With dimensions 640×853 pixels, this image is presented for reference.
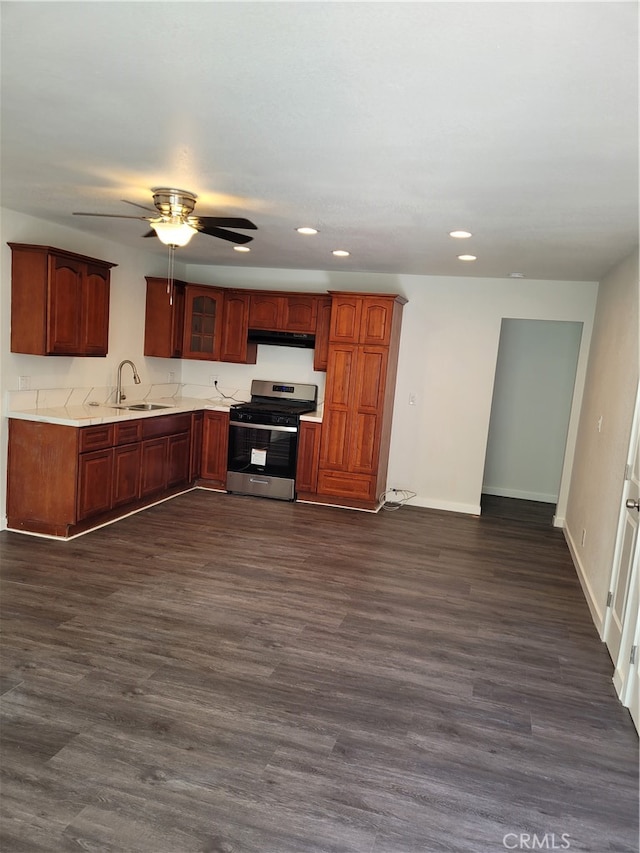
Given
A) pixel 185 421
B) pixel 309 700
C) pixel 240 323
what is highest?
pixel 240 323

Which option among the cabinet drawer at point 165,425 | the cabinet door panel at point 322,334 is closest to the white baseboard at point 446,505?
the cabinet door panel at point 322,334

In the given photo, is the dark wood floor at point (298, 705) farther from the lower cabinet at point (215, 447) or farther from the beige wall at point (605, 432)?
the lower cabinet at point (215, 447)

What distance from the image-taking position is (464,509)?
6.30 meters

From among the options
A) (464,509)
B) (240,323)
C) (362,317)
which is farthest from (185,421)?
(464,509)

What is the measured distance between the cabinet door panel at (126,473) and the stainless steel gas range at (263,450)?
1248 millimetres

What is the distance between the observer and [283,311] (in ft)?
20.9

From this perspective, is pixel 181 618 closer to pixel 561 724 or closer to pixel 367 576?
pixel 367 576

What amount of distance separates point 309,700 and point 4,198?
373 centimetres

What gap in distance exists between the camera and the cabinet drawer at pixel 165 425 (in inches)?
212

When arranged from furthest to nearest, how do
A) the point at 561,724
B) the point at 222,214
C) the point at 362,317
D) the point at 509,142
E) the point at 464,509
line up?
the point at 464,509, the point at 362,317, the point at 222,214, the point at 561,724, the point at 509,142

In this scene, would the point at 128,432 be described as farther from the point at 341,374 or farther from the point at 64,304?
the point at 341,374

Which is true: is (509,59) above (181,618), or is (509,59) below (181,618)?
above

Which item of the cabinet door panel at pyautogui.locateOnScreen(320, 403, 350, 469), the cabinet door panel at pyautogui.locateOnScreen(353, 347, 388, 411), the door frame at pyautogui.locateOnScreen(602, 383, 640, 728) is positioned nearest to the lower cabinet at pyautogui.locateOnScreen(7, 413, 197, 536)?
the cabinet door panel at pyautogui.locateOnScreen(320, 403, 350, 469)

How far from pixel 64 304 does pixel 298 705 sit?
3.48m
